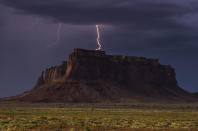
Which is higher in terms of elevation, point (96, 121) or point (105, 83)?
point (105, 83)

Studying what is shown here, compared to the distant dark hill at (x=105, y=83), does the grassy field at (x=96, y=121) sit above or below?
below

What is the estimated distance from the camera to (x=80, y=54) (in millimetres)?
176500

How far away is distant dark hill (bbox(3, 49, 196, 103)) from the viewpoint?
156 metres

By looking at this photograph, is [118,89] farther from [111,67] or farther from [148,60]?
[148,60]

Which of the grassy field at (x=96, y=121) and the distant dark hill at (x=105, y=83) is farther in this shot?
the distant dark hill at (x=105, y=83)

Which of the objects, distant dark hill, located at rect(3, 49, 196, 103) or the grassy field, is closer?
the grassy field

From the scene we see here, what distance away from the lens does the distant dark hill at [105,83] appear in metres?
156

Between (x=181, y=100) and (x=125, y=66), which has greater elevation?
(x=125, y=66)

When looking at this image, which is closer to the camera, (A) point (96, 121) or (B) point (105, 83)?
(A) point (96, 121)

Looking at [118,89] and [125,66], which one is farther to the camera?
[125,66]

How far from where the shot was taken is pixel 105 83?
170m

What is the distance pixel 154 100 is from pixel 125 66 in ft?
92.9

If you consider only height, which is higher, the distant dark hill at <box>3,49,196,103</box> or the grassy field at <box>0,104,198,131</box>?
the distant dark hill at <box>3,49,196,103</box>

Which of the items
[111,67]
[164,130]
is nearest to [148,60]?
[111,67]
